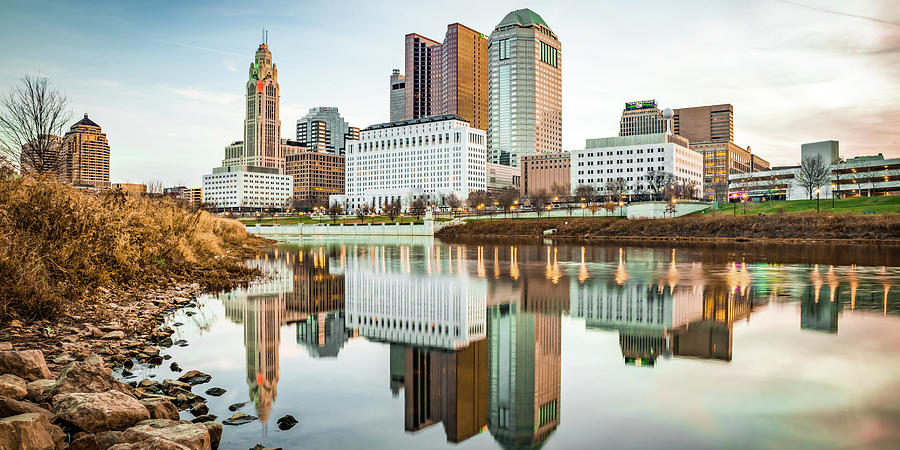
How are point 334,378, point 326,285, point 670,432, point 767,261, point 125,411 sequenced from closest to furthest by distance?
point 125,411
point 670,432
point 334,378
point 326,285
point 767,261

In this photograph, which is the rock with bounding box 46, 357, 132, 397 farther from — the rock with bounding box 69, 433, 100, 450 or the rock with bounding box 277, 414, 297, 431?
the rock with bounding box 277, 414, 297, 431

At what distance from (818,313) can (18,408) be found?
1979 cm

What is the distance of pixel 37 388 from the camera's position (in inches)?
316

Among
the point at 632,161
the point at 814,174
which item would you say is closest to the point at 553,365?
the point at 814,174

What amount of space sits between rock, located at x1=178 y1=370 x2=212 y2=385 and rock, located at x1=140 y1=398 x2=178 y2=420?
2.18m

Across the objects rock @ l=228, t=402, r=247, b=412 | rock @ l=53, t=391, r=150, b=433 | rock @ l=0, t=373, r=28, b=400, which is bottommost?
rock @ l=228, t=402, r=247, b=412

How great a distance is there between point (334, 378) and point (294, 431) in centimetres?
278

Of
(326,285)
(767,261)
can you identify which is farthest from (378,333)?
(767,261)

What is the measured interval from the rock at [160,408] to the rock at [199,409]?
45 centimetres

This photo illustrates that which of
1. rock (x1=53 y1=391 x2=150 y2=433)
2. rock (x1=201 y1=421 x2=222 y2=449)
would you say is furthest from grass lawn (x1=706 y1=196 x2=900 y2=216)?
rock (x1=53 y1=391 x2=150 y2=433)

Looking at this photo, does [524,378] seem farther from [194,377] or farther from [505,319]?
[194,377]

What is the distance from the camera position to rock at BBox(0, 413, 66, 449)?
6.31 m

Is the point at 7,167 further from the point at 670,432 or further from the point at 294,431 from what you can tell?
the point at 670,432

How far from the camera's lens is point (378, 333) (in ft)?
49.6
